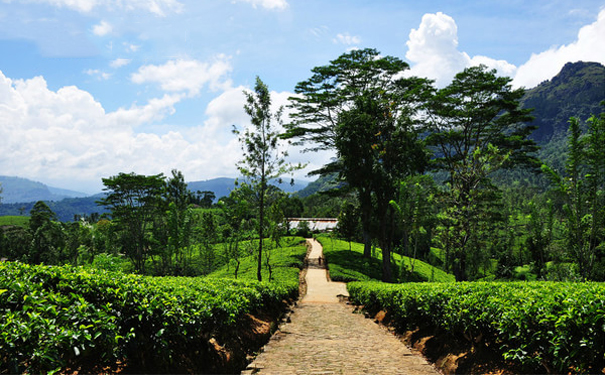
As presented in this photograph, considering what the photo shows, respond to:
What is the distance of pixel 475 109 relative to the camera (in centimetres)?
2355

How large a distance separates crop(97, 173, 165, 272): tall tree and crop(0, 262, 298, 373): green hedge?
34848mm

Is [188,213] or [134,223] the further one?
[134,223]

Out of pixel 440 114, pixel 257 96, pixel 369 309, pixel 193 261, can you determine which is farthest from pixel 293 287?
pixel 193 261

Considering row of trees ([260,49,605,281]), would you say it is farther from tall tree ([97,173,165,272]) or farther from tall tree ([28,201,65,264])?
tall tree ([28,201,65,264])

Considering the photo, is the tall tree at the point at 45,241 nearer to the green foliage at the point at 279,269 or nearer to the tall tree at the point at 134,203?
the tall tree at the point at 134,203

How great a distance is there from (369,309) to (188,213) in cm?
2226

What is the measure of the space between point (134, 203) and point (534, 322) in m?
40.4

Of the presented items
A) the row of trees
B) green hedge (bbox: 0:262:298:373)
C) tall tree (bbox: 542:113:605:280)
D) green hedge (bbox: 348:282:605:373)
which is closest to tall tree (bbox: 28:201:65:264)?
the row of trees

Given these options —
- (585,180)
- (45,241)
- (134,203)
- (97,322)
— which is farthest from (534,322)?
(45,241)

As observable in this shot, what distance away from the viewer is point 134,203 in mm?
38375

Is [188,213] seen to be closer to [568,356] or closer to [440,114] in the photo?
[440,114]

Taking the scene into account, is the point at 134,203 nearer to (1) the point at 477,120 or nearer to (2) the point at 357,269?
(2) the point at 357,269

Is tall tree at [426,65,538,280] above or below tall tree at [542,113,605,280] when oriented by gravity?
above

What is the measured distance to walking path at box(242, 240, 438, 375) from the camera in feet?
18.6
